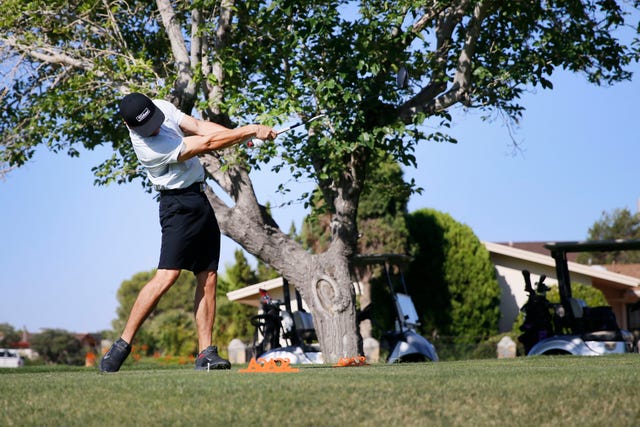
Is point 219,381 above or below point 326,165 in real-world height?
below

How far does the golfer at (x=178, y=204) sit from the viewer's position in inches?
257

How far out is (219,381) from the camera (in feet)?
17.3

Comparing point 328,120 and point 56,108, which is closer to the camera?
point 328,120

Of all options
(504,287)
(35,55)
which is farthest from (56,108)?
(504,287)

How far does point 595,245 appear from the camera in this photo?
14125 mm

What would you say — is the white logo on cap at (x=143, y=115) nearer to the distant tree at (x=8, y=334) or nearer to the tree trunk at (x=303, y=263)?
the tree trunk at (x=303, y=263)

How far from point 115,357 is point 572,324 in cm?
924

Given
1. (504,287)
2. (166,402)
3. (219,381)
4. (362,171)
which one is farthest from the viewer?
(504,287)

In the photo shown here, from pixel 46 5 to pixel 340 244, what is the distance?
19.7 ft

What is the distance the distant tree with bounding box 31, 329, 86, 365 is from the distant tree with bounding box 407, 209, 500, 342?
20797mm

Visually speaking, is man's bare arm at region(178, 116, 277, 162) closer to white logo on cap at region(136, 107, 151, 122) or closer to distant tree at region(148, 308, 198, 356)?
white logo on cap at region(136, 107, 151, 122)

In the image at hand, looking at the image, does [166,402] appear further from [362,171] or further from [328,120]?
[362,171]

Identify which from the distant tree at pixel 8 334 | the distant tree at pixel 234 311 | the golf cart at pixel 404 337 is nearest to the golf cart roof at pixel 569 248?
Result: the golf cart at pixel 404 337

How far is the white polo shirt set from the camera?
259 inches
